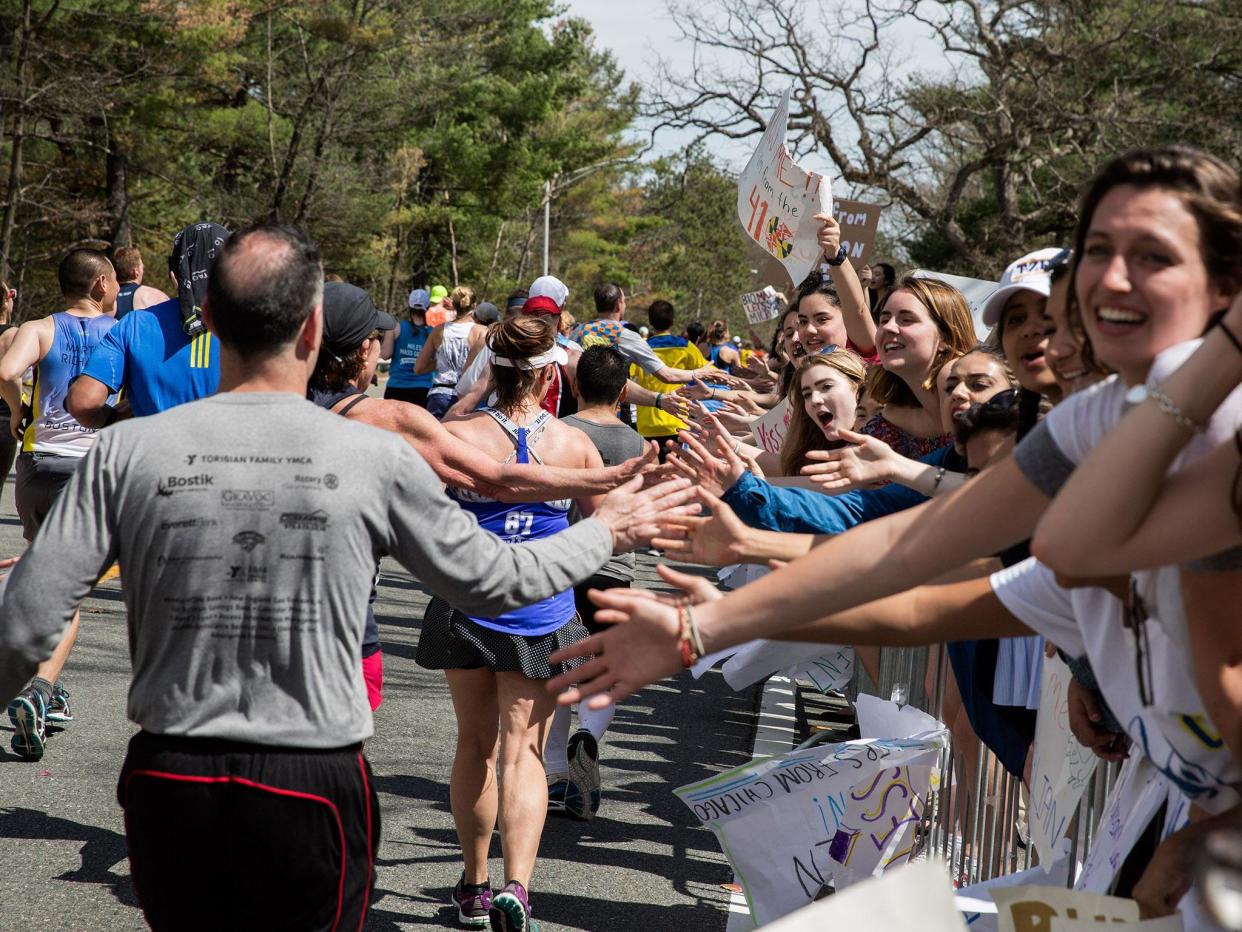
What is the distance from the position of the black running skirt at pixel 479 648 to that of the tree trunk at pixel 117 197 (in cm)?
2877

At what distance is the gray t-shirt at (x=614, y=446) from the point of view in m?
7.19

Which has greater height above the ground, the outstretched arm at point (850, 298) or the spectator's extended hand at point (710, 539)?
the outstretched arm at point (850, 298)

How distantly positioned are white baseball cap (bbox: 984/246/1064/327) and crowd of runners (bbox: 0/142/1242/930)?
0.01m

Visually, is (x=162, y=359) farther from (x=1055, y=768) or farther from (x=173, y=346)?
(x=1055, y=768)

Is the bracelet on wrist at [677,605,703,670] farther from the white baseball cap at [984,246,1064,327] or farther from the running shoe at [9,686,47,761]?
the running shoe at [9,686,47,761]

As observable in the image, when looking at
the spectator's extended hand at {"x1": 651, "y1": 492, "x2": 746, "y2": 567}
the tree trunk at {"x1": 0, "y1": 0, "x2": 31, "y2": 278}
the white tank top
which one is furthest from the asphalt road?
the tree trunk at {"x1": 0, "y1": 0, "x2": 31, "y2": 278}

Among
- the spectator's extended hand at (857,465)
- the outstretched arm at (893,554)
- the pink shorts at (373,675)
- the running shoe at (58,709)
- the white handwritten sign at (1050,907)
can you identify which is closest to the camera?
the white handwritten sign at (1050,907)

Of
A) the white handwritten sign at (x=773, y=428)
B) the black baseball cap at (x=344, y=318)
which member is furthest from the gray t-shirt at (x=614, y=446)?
the black baseball cap at (x=344, y=318)

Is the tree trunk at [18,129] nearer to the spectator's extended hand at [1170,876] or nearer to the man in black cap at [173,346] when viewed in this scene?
the man in black cap at [173,346]

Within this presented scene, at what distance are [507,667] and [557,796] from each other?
1677 millimetres

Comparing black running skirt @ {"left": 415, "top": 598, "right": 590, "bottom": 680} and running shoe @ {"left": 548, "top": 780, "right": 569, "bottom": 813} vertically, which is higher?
black running skirt @ {"left": 415, "top": 598, "right": 590, "bottom": 680}

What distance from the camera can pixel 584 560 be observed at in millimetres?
3443

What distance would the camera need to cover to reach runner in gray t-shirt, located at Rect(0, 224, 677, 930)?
291 centimetres

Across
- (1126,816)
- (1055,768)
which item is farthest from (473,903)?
(1126,816)
